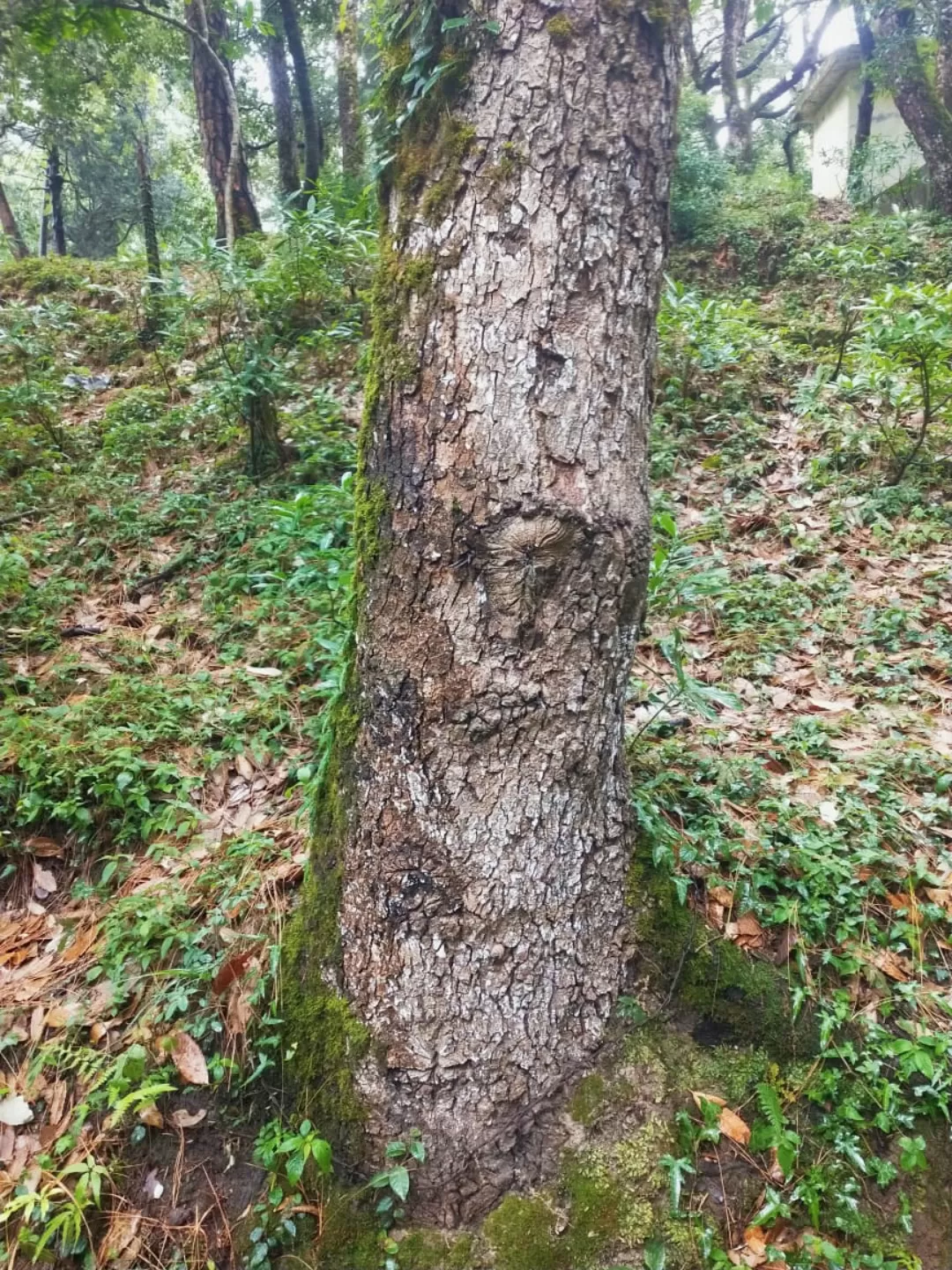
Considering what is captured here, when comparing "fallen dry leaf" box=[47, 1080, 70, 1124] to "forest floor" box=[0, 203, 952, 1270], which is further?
"fallen dry leaf" box=[47, 1080, 70, 1124]

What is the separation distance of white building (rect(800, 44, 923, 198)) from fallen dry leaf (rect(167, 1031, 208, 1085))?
48.6 feet

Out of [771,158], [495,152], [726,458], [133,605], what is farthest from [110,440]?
[771,158]

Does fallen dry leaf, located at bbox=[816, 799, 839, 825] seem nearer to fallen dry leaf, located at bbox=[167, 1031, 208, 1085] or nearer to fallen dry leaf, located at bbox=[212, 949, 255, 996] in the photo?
fallen dry leaf, located at bbox=[212, 949, 255, 996]

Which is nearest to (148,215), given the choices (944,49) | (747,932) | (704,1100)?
(747,932)

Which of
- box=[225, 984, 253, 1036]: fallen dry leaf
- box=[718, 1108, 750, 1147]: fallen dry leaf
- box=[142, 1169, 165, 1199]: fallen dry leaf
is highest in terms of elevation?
box=[225, 984, 253, 1036]: fallen dry leaf

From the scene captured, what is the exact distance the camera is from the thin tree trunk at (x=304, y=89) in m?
10.8

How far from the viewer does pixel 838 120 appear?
16.1 m

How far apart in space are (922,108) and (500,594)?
10.6m

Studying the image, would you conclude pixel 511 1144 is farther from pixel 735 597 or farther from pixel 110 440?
pixel 110 440

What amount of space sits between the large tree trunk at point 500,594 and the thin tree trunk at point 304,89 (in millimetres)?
9817

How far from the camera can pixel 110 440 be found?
5812 mm

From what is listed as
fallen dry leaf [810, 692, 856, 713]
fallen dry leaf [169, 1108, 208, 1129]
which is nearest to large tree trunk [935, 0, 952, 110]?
fallen dry leaf [810, 692, 856, 713]

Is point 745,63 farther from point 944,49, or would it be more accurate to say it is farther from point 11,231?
point 11,231

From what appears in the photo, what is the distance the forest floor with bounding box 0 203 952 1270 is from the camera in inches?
81.1
